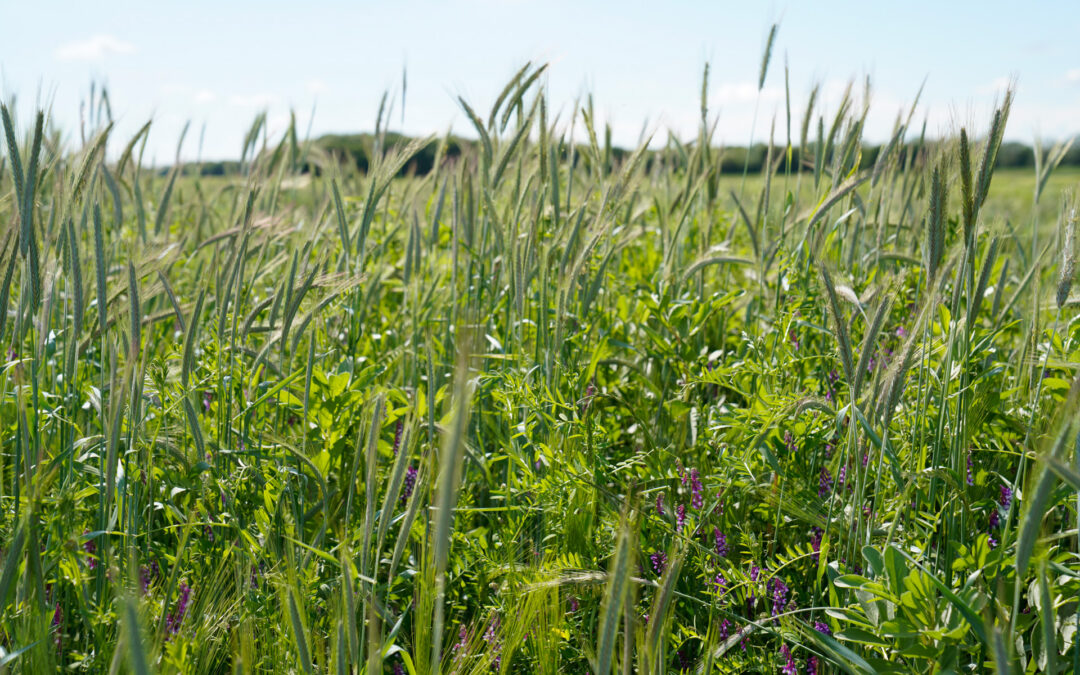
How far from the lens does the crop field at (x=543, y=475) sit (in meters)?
0.95

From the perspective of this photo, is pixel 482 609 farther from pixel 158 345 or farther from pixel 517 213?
pixel 158 345

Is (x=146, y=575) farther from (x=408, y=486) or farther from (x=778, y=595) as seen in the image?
(x=778, y=595)

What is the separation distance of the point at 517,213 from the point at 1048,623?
3.59ft

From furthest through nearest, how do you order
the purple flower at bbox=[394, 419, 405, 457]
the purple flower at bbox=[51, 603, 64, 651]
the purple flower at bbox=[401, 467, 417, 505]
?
the purple flower at bbox=[401, 467, 417, 505], the purple flower at bbox=[394, 419, 405, 457], the purple flower at bbox=[51, 603, 64, 651]

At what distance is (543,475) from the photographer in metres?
1.38

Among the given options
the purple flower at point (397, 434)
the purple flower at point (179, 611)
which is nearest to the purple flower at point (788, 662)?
the purple flower at point (397, 434)

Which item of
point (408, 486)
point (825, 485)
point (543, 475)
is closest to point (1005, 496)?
point (825, 485)

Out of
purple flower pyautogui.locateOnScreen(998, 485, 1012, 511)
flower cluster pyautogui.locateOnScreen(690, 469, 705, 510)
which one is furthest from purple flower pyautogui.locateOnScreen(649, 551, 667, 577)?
purple flower pyautogui.locateOnScreen(998, 485, 1012, 511)

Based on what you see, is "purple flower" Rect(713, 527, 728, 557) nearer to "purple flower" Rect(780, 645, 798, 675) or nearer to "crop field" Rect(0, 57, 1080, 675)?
"crop field" Rect(0, 57, 1080, 675)

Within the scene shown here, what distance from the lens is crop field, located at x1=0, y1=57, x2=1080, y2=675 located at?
0.95 metres

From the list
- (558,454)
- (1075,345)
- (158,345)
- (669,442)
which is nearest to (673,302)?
(669,442)

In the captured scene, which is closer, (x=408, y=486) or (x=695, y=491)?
(x=695, y=491)

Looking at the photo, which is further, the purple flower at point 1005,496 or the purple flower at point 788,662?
the purple flower at point 1005,496

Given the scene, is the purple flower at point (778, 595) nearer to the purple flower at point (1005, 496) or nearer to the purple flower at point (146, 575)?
the purple flower at point (1005, 496)
